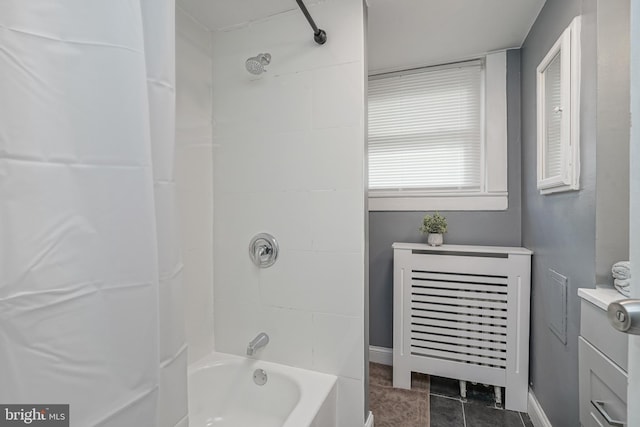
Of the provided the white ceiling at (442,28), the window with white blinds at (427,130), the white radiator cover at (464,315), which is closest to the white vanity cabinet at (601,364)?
the white radiator cover at (464,315)

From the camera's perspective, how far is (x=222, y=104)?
5.56 feet

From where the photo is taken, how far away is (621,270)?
0.99 meters

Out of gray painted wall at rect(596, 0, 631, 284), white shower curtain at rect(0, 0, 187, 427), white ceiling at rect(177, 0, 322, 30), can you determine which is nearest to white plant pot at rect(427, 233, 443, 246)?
gray painted wall at rect(596, 0, 631, 284)

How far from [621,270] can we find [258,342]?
5.17ft

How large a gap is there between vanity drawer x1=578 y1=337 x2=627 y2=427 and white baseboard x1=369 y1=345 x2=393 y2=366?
1.29 meters

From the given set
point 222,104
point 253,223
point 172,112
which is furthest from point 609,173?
point 222,104

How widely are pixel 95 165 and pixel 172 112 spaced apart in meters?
0.23

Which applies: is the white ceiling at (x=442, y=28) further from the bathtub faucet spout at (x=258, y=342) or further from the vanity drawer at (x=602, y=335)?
the bathtub faucet spout at (x=258, y=342)

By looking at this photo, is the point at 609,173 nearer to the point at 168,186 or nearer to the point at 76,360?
the point at 168,186

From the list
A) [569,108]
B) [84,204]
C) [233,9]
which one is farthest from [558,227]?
[233,9]

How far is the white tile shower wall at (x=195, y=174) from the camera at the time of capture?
1539 millimetres

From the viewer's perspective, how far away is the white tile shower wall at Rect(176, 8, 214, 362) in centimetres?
154

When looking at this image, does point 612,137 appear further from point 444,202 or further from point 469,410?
point 469,410

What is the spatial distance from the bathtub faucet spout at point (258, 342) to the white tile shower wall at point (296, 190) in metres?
0.04
